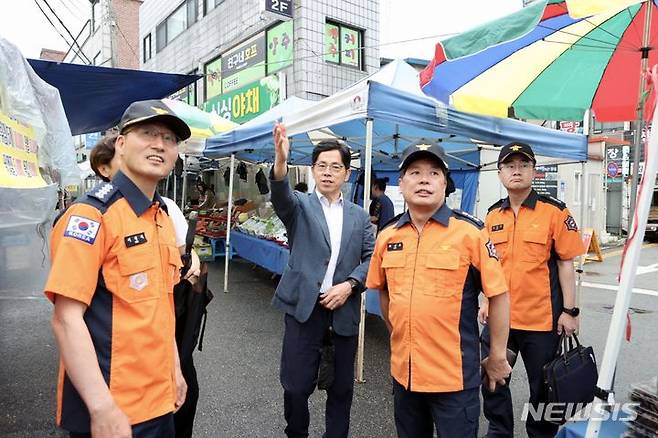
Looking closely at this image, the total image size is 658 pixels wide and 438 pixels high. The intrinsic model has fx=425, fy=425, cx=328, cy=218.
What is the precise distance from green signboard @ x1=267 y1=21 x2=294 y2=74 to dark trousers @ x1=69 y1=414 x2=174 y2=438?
10.1 metres

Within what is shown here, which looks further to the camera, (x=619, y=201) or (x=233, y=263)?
(x=619, y=201)

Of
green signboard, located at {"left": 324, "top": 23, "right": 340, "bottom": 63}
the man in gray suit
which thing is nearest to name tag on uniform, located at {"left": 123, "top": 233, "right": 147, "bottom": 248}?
the man in gray suit

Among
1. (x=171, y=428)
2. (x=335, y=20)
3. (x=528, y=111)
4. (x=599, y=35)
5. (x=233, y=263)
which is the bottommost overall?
(x=233, y=263)

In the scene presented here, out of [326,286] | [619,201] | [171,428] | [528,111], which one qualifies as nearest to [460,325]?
[326,286]

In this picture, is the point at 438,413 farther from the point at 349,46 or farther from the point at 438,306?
the point at 349,46

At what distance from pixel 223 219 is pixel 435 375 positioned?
840cm

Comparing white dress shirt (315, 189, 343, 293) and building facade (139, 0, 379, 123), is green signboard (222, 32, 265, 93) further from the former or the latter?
white dress shirt (315, 189, 343, 293)

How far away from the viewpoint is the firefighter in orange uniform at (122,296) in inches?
49.6

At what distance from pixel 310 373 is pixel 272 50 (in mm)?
10619

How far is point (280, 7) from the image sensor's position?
9891 mm

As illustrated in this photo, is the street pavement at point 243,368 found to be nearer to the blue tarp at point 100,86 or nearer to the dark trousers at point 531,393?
the dark trousers at point 531,393

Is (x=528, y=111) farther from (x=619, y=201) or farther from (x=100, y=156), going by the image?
(x=619, y=201)

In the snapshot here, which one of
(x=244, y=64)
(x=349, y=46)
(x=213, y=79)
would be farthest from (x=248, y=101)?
(x=349, y=46)

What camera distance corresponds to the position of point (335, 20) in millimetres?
11047
